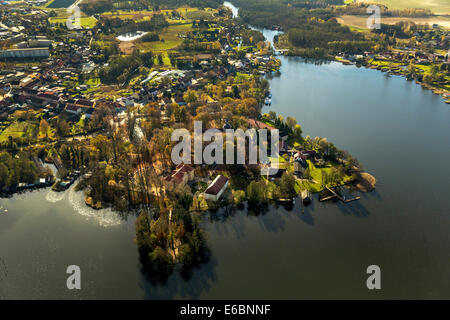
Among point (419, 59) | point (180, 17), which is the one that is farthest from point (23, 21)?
point (419, 59)

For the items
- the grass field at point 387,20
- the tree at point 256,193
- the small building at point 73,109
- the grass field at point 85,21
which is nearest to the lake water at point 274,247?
the tree at point 256,193

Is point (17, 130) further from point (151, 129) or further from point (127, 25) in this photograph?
point (127, 25)

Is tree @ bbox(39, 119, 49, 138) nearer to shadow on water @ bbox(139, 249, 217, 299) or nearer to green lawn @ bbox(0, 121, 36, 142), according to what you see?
green lawn @ bbox(0, 121, 36, 142)
